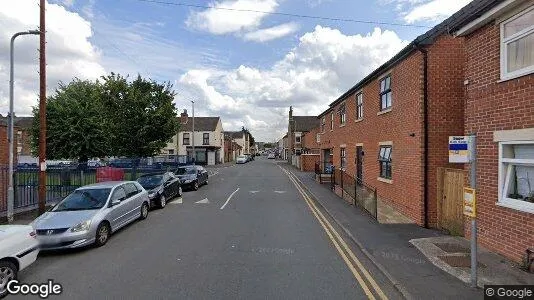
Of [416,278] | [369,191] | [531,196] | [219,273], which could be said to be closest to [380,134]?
[369,191]

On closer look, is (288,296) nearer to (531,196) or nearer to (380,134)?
(531,196)

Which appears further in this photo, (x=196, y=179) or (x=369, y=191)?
(x=196, y=179)

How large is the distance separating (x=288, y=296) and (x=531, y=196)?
5170mm

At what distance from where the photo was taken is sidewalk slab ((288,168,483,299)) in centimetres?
560

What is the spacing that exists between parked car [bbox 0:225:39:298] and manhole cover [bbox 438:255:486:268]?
25.7 feet

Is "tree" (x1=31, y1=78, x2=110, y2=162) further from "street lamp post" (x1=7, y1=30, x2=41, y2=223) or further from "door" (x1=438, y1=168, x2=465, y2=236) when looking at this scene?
"door" (x1=438, y1=168, x2=465, y2=236)

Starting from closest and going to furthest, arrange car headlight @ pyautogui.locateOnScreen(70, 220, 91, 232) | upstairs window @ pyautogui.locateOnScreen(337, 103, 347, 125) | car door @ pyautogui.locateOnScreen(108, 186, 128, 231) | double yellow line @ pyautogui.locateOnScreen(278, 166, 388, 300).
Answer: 1. double yellow line @ pyautogui.locateOnScreen(278, 166, 388, 300)
2. car headlight @ pyautogui.locateOnScreen(70, 220, 91, 232)
3. car door @ pyautogui.locateOnScreen(108, 186, 128, 231)
4. upstairs window @ pyautogui.locateOnScreen(337, 103, 347, 125)

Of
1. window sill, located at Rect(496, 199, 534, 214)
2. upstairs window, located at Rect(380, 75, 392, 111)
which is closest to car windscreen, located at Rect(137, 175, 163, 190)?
upstairs window, located at Rect(380, 75, 392, 111)

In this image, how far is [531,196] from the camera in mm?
6938

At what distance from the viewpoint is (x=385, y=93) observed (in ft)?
48.1

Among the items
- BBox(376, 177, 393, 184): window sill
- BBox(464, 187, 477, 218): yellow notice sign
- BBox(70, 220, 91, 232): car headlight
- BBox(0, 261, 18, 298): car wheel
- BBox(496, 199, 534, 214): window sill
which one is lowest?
BBox(0, 261, 18, 298): car wheel

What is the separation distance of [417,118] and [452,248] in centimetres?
427

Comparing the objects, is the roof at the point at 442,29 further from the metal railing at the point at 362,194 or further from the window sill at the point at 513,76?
the metal railing at the point at 362,194

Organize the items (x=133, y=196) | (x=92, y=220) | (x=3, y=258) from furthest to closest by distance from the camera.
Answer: (x=133, y=196) < (x=92, y=220) < (x=3, y=258)
